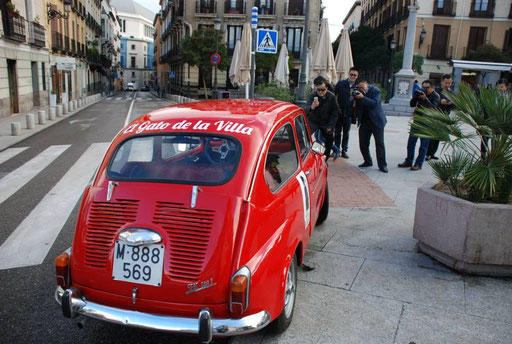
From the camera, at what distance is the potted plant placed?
4043 millimetres

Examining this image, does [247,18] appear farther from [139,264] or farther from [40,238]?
[139,264]

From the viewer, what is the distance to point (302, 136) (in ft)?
15.2

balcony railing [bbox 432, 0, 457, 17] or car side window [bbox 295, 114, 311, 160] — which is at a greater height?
balcony railing [bbox 432, 0, 457, 17]

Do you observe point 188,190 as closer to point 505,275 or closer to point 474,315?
point 474,315

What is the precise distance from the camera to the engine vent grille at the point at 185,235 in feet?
8.93

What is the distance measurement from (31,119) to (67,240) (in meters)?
12.2

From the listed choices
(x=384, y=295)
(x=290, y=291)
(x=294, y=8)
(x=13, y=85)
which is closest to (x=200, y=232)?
(x=290, y=291)

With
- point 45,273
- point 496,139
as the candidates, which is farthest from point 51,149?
point 496,139

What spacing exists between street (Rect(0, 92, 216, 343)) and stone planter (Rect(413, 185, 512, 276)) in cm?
268

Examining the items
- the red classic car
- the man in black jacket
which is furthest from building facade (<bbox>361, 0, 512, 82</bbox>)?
the red classic car

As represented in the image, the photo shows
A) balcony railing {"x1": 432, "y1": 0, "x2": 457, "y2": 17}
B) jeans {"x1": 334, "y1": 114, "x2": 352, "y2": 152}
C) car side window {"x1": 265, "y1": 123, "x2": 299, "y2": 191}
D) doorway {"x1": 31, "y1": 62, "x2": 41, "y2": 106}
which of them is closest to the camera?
car side window {"x1": 265, "y1": 123, "x2": 299, "y2": 191}

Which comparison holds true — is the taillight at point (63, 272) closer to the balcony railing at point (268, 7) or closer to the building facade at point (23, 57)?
the building facade at point (23, 57)

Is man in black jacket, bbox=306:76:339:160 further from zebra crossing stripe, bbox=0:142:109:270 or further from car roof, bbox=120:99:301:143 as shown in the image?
zebra crossing stripe, bbox=0:142:109:270

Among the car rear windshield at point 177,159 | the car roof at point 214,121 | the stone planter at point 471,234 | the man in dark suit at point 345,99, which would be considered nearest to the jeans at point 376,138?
the man in dark suit at point 345,99
